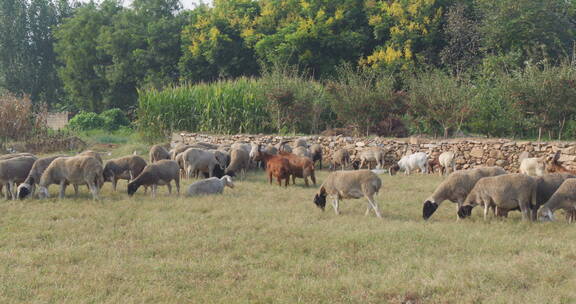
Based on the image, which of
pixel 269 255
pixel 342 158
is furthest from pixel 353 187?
pixel 342 158

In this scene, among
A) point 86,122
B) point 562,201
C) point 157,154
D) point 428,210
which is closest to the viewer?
point 562,201

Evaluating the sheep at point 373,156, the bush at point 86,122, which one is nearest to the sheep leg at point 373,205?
the sheep at point 373,156

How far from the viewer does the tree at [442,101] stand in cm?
1810

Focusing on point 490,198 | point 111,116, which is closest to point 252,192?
point 490,198

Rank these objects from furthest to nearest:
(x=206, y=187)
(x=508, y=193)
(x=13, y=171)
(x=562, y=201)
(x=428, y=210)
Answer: (x=206, y=187) < (x=13, y=171) < (x=428, y=210) < (x=508, y=193) < (x=562, y=201)

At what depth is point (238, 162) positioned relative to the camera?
1551 centimetres

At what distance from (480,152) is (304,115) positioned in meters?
7.65

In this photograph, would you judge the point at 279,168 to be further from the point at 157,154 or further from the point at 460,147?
the point at 460,147

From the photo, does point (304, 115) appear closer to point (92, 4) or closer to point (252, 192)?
point (252, 192)

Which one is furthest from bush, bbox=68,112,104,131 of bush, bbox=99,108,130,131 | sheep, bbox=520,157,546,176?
sheep, bbox=520,157,546,176

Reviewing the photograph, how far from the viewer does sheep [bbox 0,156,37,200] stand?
453 inches

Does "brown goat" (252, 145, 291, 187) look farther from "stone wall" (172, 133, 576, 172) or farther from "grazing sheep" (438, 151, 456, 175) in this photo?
"stone wall" (172, 133, 576, 172)

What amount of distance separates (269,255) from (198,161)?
7.86m

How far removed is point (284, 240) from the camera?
7.99m
